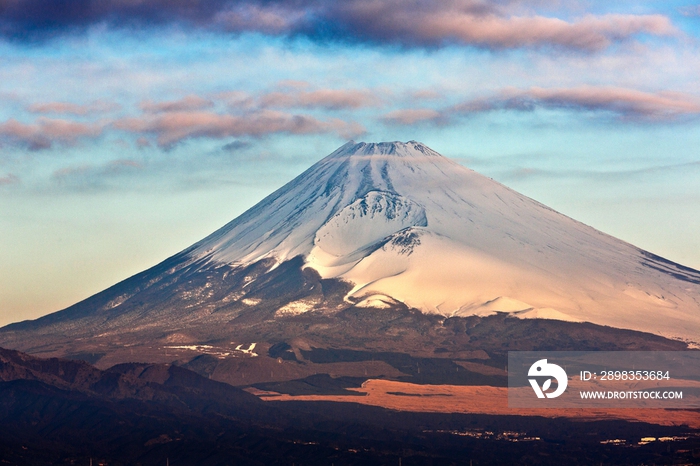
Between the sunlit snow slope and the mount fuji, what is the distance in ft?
0.94

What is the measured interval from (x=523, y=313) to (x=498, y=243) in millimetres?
27486

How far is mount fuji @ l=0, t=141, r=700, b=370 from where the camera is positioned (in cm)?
15600

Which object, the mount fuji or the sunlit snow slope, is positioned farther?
the sunlit snow slope

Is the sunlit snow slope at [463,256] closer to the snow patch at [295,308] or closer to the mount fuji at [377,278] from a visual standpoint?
the mount fuji at [377,278]

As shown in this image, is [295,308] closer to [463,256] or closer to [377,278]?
[377,278]

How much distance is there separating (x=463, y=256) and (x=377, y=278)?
44.6 ft

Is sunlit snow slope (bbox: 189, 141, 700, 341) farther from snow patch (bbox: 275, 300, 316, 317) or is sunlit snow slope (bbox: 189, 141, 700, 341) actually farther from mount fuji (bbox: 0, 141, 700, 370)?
snow patch (bbox: 275, 300, 316, 317)

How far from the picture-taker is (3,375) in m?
110

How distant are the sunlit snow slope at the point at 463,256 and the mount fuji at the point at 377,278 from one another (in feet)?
0.94

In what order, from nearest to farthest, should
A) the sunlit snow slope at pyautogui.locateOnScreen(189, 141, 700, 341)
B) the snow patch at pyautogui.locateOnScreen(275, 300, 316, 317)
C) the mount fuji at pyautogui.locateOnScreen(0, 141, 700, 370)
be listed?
the mount fuji at pyautogui.locateOnScreen(0, 141, 700, 370) < the snow patch at pyautogui.locateOnScreen(275, 300, 316, 317) < the sunlit snow slope at pyautogui.locateOnScreen(189, 141, 700, 341)

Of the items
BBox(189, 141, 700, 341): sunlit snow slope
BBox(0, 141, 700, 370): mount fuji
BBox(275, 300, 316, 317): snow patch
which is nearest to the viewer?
BBox(0, 141, 700, 370): mount fuji

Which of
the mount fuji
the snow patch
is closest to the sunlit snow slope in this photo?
the mount fuji

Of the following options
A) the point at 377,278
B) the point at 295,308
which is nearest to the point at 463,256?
the point at 377,278

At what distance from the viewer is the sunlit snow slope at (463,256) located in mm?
160625
